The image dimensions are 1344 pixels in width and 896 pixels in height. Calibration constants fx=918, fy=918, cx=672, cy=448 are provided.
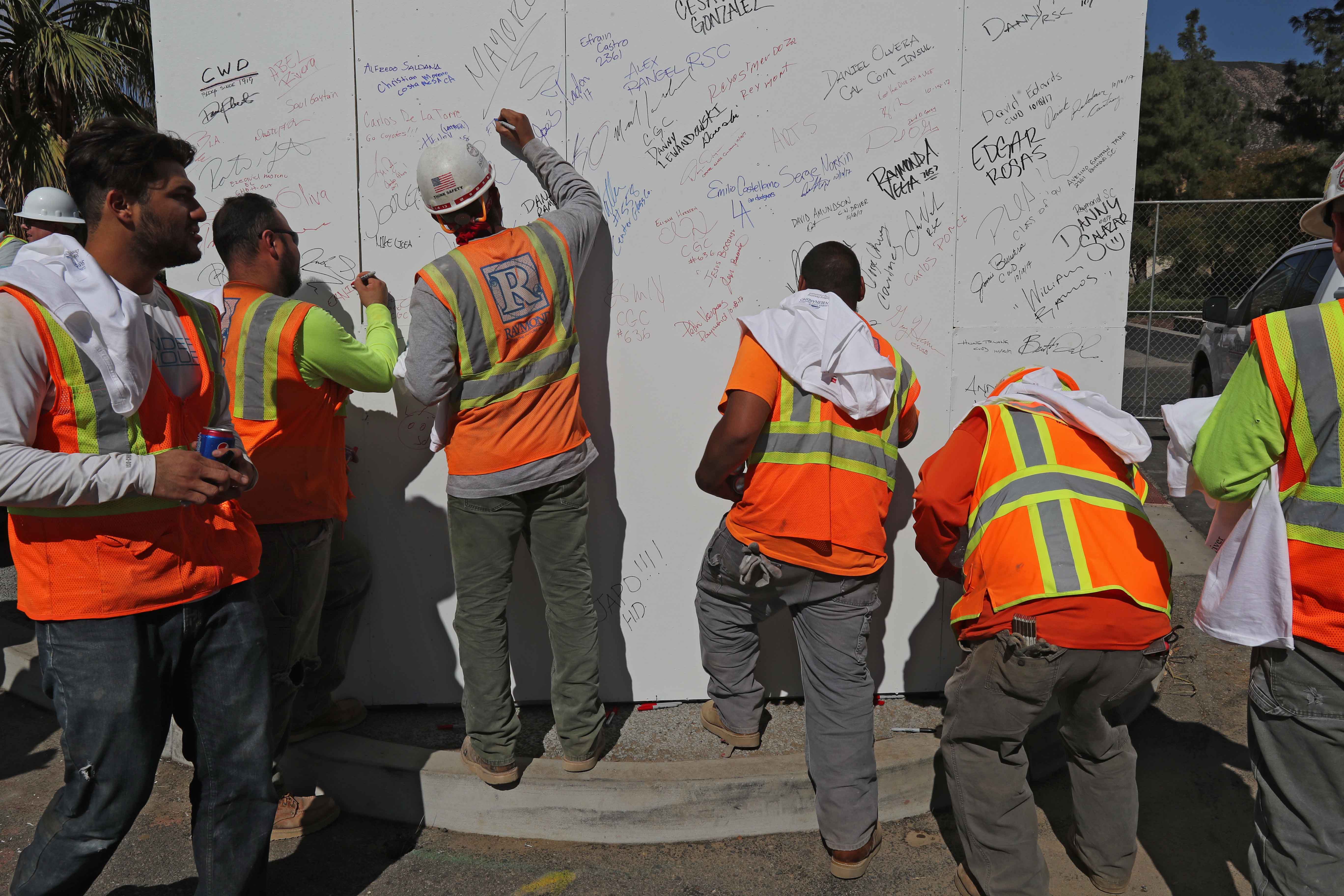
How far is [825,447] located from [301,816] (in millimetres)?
2306

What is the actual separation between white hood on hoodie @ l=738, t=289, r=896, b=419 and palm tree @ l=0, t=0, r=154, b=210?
9165mm

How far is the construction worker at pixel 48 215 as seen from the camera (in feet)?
14.7

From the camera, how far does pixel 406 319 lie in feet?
12.2

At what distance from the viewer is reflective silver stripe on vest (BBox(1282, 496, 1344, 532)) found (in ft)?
6.75

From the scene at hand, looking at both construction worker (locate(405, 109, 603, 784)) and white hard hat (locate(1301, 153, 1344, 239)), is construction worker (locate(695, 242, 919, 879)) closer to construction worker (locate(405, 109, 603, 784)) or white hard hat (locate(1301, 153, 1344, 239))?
construction worker (locate(405, 109, 603, 784))

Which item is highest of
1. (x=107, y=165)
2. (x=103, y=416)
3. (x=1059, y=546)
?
(x=107, y=165)

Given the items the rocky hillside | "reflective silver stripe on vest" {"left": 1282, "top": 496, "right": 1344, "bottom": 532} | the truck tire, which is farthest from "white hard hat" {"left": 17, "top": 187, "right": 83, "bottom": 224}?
the rocky hillside

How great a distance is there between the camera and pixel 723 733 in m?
3.64

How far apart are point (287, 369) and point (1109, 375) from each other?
10.6ft

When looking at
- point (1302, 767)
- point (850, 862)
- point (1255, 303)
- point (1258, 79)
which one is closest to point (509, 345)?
point (850, 862)

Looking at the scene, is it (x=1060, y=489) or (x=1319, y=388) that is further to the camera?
(x=1060, y=489)

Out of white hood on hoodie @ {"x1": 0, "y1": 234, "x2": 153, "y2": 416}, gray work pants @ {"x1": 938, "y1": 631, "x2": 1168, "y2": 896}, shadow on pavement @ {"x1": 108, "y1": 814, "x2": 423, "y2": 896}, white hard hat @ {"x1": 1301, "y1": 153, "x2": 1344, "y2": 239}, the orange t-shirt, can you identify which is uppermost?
white hard hat @ {"x1": 1301, "y1": 153, "x2": 1344, "y2": 239}

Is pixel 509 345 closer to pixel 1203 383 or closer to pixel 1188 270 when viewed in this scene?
pixel 1203 383

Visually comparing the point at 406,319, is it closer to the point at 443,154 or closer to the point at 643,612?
the point at 443,154
